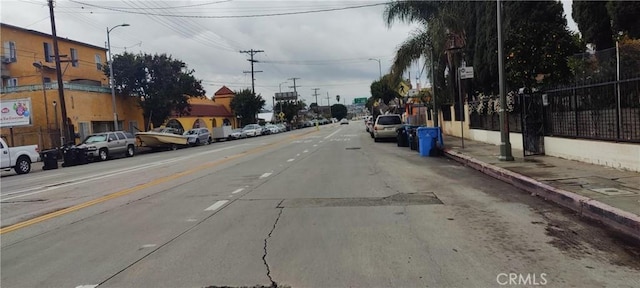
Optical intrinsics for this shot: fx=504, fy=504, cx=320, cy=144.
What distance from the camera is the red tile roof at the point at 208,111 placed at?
6250cm

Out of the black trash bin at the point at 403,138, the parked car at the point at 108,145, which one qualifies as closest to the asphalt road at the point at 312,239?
the black trash bin at the point at 403,138

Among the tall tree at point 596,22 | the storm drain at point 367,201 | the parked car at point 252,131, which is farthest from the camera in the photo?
the parked car at point 252,131

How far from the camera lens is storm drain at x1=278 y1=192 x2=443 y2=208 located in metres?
9.18

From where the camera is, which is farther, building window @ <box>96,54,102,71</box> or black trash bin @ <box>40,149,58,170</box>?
building window @ <box>96,54,102,71</box>

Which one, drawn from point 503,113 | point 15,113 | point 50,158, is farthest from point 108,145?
point 503,113

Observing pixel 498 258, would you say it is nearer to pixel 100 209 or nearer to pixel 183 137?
pixel 100 209

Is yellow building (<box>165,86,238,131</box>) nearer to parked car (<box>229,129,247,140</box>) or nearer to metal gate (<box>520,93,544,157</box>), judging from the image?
parked car (<box>229,129,247,140</box>)

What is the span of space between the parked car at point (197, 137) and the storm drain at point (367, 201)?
3267cm

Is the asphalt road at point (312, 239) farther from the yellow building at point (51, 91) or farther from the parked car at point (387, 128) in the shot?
the yellow building at point (51, 91)

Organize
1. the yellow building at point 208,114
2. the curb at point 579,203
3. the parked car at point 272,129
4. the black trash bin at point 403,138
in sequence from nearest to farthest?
1. the curb at point 579,203
2. the black trash bin at point 403,138
3. the yellow building at point 208,114
4. the parked car at point 272,129

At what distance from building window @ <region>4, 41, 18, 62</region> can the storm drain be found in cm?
4201

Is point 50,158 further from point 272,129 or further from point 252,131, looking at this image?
point 272,129

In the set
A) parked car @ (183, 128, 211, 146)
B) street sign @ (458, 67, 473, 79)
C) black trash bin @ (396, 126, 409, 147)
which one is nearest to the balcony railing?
parked car @ (183, 128, 211, 146)

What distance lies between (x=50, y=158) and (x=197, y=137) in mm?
A: 17025
